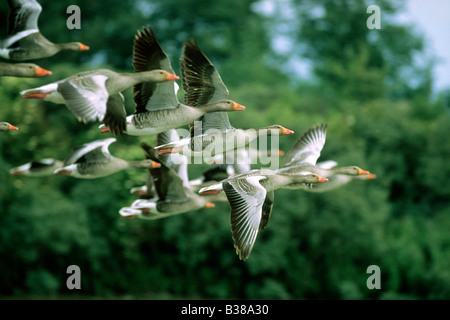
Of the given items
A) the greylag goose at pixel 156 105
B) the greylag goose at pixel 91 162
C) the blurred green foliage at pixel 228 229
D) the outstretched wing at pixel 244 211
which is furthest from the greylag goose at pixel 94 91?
the blurred green foliage at pixel 228 229

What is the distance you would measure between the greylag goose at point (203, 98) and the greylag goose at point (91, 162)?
126 centimetres

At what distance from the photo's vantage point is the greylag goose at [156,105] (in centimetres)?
795

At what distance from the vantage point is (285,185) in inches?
323

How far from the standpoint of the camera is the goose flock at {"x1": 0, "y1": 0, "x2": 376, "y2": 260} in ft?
23.6

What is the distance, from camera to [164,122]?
812 cm

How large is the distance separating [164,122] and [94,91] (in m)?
1.11

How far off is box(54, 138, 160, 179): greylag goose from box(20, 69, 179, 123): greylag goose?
1601mm

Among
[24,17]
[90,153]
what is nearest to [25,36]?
[24,17]

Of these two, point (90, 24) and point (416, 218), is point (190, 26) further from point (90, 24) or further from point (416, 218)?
point (416, 218)

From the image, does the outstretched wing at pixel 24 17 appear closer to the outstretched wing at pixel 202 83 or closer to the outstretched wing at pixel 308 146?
the outstretched wing at pixel 202 83
